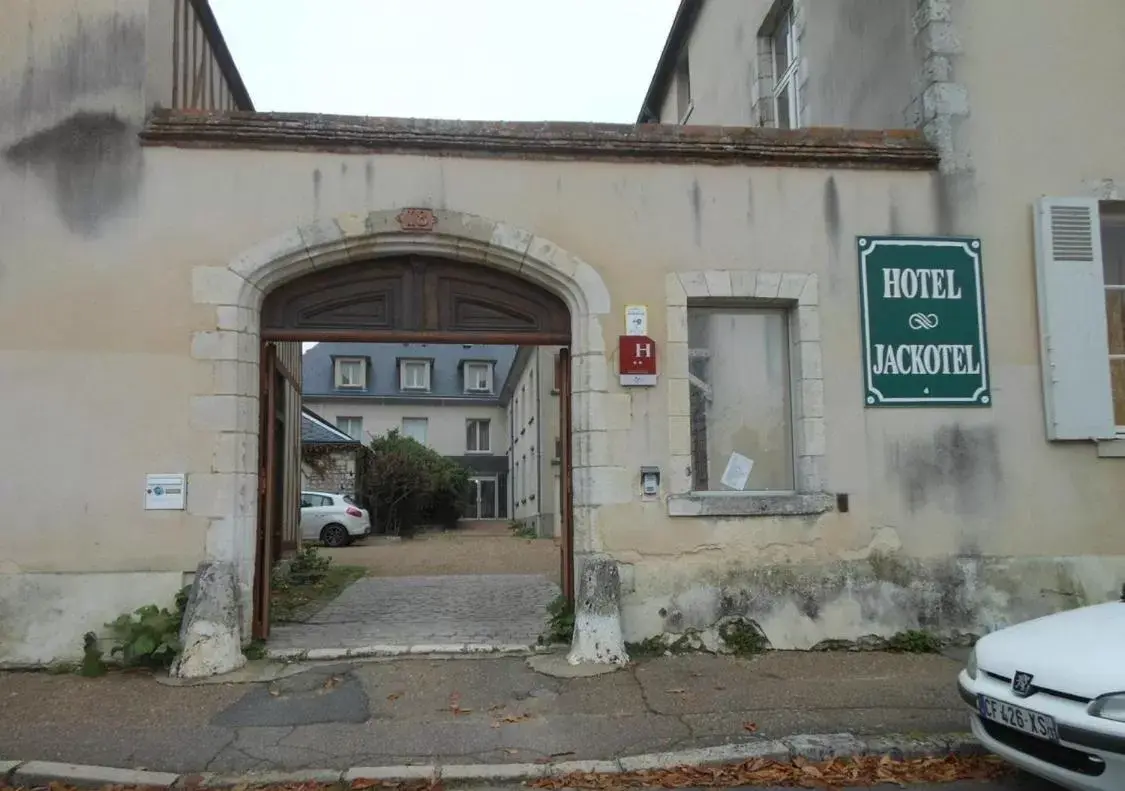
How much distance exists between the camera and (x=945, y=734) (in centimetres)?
498

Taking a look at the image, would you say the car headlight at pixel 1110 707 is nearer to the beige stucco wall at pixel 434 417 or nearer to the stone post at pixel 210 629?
the stone post at pixel 210 629

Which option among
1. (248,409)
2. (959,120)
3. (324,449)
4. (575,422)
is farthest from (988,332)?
(324,449)

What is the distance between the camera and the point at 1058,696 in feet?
12.8

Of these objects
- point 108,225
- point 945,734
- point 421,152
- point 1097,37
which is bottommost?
point 945,734

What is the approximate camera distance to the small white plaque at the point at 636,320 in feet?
23.0

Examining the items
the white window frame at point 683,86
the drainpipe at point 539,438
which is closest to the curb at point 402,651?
the white window frame at point 683,86

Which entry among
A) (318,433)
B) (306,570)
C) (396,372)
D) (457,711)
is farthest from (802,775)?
(396,372)

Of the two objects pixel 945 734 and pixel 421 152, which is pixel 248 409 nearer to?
pixel 421 152

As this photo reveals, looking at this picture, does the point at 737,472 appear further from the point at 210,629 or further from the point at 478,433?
the point at 478,433

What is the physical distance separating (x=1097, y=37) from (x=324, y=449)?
2226 cm

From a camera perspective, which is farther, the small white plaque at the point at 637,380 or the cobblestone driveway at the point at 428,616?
the cobblestone driveway at the point at 428,616

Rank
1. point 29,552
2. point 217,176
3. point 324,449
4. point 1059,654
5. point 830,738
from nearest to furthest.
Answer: point 1059,654 → point 830,738 → point 29,552 → point 217,176 → point 324,449

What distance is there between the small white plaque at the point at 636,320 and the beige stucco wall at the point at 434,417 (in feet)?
114

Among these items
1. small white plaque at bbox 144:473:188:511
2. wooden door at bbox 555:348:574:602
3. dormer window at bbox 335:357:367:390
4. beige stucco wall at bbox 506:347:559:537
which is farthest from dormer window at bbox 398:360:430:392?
small white plaque at bbox 144:473:188:511
